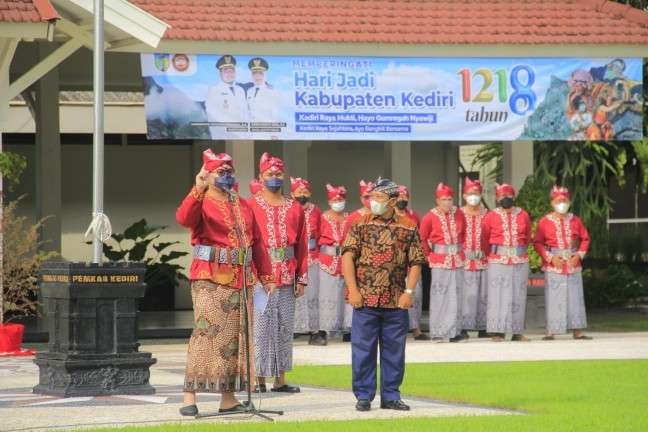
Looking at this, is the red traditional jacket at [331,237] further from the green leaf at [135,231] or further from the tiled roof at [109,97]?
the tiled roof at [109,97]

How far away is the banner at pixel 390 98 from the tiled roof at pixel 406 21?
12.0 inches

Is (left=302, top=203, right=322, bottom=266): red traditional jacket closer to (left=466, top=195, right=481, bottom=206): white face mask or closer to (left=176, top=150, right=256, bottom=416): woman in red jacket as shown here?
(left=466, top=195, right=481, bottom=206): white face mask

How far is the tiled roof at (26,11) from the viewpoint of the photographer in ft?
63.2

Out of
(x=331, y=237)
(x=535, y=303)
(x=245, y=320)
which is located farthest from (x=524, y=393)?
(x=535, y=303)

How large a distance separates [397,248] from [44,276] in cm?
361

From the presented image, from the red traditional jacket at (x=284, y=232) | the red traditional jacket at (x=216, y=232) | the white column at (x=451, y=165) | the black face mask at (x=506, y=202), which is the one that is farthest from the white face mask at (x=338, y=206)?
the red traditional jacket at (x=216, y=232)

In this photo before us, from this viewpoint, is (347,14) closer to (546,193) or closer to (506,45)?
(506,45)

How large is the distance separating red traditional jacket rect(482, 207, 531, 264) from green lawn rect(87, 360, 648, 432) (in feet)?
15.1

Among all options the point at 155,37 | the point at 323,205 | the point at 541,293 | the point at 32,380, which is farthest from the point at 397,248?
the point at 323,205

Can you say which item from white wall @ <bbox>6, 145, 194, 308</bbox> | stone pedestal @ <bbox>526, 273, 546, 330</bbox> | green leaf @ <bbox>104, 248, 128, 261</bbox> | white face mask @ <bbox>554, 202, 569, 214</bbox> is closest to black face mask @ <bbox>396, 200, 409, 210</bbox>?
white face mask @ <bbox>554, 202, 569, 214</bbox>

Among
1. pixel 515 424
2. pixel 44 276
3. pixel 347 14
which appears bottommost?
pixel 515 424

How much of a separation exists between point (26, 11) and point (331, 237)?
16.7 feet

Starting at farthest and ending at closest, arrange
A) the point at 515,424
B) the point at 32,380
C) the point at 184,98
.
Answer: the point at 184,98, the point at 32,380, the point at 515,424

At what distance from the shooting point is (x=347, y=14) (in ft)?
77.6
